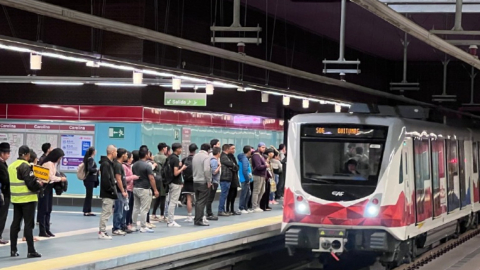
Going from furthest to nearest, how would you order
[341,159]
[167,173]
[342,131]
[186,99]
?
[186,99] < [167,173] < [342,131] < [341,159]

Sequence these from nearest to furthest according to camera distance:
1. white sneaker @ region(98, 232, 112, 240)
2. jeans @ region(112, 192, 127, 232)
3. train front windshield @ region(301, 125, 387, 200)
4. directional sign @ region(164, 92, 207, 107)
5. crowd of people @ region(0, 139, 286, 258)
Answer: crowd of people @ region(0, 139, 286, 258) < train front windshield @ region(301, 125, 387, 200) < white sneaker @ region(98, 232, 112, 240) < jeans @ region(112, 192, 127, 232) < directional sign @ region(164, 92, 207, 107)

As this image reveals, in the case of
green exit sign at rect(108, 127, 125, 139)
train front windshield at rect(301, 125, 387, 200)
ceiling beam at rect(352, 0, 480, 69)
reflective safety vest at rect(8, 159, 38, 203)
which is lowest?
reflective safety vest at rect(8, 159, 38, 203)

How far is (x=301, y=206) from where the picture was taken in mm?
14516

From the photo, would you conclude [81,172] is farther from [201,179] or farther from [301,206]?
[301,206]

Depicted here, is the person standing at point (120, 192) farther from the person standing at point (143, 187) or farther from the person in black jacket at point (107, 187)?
the person standing at point (143, 187)

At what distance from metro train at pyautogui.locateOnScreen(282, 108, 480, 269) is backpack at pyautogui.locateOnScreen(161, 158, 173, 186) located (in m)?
3.16

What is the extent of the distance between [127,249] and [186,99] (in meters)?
8.83

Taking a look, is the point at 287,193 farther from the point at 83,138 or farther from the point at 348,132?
the point at 83,138

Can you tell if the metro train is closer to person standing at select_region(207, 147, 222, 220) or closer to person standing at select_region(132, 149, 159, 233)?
person standing at select_region(132, 149, 159, 233)

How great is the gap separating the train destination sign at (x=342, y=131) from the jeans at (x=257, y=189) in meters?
5.95

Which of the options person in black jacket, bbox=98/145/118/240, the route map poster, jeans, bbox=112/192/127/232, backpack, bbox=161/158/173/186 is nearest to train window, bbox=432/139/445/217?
backpack, bbox=161/158/173/186

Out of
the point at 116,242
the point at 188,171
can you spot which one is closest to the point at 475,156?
the point at 188,171

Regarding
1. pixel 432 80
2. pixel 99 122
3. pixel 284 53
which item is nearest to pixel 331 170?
pixel 99 122

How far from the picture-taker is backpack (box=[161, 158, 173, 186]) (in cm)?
1706
